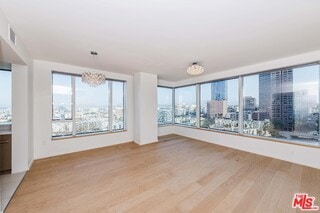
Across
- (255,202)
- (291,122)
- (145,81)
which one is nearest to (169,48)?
(145,81)

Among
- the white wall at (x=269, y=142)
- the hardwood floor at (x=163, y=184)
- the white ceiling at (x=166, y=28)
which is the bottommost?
the hardwood floor at (x=163, y=184)

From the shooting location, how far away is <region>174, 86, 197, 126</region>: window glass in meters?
5.81

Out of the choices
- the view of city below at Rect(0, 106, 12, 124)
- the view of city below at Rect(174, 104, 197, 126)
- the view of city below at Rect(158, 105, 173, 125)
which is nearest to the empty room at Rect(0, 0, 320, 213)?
the view of city below at Rect(0, 106, 12, 124)

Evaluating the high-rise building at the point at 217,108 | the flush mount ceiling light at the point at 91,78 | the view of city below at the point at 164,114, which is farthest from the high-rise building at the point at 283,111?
the flush mount ceiling light at the point at 91,78

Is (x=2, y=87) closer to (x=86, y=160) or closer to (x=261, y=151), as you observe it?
(x=86, y=160)

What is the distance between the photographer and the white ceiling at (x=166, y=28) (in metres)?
1.59

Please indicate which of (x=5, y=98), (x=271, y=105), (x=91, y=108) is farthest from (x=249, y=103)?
(x=5, y=98)

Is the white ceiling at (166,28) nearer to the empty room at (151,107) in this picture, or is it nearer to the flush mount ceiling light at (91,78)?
the empty room at (151,107)

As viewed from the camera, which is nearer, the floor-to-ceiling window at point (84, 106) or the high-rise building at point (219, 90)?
the floor-to-ceiling window at point (84, 106)

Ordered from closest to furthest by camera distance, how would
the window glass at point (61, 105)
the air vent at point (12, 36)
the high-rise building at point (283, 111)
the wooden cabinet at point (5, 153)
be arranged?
the air vent at point (12, 36) → the wooden cabinet at point (5, 153) → the high-rise building at point (283, 111) → the window glass at point (61, 105)

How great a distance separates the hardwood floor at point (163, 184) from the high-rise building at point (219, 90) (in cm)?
206

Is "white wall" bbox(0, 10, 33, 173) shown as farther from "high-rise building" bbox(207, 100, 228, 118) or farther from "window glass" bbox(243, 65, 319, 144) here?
"window glass" bbox(243, 65, 319, 144)

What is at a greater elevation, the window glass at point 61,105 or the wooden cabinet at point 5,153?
the window glass at point 61,105

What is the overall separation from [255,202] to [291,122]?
2643mm
